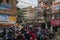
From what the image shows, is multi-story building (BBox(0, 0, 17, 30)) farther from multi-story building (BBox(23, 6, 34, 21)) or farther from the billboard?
multi-story building (BBox(23, 6, 34, 21))

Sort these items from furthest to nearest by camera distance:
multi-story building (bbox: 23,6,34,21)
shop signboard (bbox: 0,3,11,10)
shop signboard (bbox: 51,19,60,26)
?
shop signboard (bbox: 51,19,60,26), multi-story building (bbox: 23,6,34,21), shop signboard (bbox: 0,3,11,10)

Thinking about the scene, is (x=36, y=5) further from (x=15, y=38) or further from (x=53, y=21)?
(x=15, y=38)

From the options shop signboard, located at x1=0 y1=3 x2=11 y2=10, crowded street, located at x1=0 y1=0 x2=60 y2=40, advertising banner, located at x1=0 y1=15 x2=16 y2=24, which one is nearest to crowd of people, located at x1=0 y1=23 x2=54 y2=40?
crowded street, located at x1=0 y1=0 x2=60 y2=40

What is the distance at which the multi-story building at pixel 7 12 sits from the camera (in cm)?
351

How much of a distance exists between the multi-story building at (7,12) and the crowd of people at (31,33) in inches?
5.7

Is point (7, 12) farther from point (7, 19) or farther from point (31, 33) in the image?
point (31, 33)

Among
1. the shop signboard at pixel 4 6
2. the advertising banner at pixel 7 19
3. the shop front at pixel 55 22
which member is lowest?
the shop front at pixel 55 22

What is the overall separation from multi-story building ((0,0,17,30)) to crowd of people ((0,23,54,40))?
0.47ft

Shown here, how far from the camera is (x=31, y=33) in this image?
3713mm

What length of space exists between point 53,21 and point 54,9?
23 cm

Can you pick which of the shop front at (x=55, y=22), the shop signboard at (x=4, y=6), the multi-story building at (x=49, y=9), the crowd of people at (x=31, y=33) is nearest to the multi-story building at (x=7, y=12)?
the shop signboard at (x=4, y=6)

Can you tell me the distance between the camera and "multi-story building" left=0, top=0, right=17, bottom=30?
11.5 feet

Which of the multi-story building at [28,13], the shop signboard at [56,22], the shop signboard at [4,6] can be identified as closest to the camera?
the shop signboard at [4,6]

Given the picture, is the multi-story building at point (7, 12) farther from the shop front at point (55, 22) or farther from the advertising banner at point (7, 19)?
the shop front at point (55, 22)
